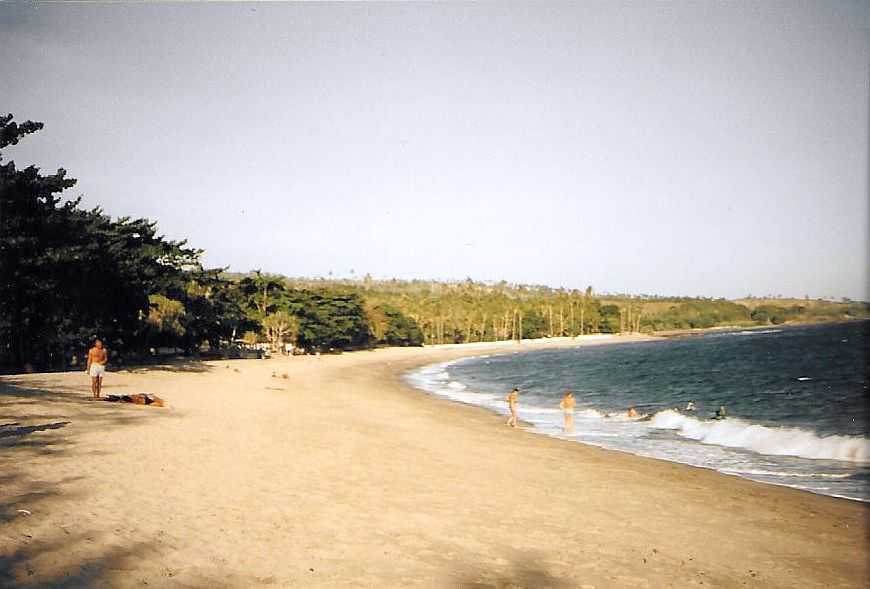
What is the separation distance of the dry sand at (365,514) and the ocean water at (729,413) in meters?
3.18

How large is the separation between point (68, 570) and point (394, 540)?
146 inches

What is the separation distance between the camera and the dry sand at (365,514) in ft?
21.2

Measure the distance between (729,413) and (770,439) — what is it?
8.68 meters

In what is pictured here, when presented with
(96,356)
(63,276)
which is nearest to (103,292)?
(63,276)

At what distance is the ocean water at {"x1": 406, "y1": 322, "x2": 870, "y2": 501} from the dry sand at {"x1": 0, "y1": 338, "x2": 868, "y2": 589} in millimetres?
3176

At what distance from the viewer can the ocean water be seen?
16.2m

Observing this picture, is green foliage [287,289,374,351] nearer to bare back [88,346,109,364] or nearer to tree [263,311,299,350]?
tree [263,311,299,350]

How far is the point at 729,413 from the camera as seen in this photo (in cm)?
2805

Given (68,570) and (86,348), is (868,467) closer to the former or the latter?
(68,570)

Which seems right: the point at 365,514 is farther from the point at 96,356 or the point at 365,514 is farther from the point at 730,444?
the point at 730,444

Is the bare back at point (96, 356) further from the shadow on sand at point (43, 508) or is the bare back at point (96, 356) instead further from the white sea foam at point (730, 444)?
the white sea foam at point (730, 444)

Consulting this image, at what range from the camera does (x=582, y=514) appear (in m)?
9.77

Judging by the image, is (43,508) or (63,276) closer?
(43,508)

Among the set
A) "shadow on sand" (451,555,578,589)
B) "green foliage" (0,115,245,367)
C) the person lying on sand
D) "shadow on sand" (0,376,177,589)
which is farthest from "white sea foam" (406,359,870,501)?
"green foliage" (0,115,245,367)
